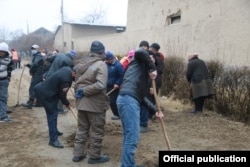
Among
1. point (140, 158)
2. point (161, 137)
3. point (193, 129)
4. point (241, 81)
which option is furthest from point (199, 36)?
point (140, 158)

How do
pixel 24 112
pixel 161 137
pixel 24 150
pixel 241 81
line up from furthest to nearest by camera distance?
pixel 24 112 → pixel 241 81 → pixel 161 137 → pixel 24 150

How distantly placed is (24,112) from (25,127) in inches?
70.6

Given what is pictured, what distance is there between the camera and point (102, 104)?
4887 mm

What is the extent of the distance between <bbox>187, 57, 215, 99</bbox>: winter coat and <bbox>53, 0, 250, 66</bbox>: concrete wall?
8.71 feet

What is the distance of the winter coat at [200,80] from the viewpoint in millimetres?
8445

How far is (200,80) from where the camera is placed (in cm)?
848

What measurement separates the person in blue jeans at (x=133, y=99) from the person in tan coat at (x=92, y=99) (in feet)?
1.60

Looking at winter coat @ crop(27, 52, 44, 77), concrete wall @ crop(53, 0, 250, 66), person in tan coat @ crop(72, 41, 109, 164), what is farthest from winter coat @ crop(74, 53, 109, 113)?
concrete wall @ crop(53, 0, 250, 66)

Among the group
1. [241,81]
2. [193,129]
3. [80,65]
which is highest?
[80,65]

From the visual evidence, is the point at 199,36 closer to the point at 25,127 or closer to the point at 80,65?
the point at 25,127

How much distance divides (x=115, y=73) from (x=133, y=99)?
9.49 ft

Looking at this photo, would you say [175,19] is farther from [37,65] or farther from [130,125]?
[130,125]


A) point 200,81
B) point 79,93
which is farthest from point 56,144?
point 200,81

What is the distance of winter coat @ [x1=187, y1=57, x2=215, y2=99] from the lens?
8.45 m
